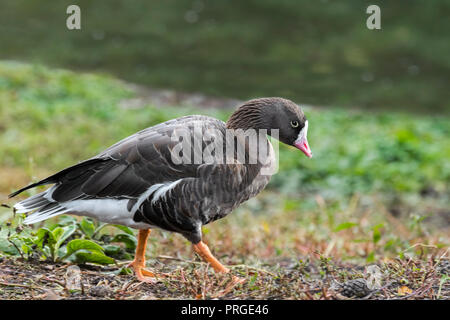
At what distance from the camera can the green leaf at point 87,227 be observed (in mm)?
4996

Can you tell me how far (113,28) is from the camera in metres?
19.2

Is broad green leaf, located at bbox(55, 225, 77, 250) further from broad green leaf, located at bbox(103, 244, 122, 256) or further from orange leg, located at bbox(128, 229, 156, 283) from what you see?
orange leg, located at bbox(128, 229, 156, 283)

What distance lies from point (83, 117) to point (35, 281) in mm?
8985

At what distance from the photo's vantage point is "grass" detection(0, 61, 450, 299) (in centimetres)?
412

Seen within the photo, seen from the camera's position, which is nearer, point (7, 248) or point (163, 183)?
point (163, 183)

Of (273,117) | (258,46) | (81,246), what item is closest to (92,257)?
(81,246)

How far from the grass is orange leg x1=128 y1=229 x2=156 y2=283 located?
108 mm

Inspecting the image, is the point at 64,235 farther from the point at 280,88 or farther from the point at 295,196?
the point at 280,88

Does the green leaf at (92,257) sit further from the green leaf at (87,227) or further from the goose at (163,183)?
the green leaf at (87,227)

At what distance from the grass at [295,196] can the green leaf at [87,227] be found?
0.51 metres

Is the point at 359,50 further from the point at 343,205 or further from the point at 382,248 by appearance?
the point at 382,248

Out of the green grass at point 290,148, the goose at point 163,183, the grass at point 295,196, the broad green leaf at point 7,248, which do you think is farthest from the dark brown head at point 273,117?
the green grass at point 290,148

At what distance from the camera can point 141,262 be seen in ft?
14.9

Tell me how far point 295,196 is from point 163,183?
525 centimetres
